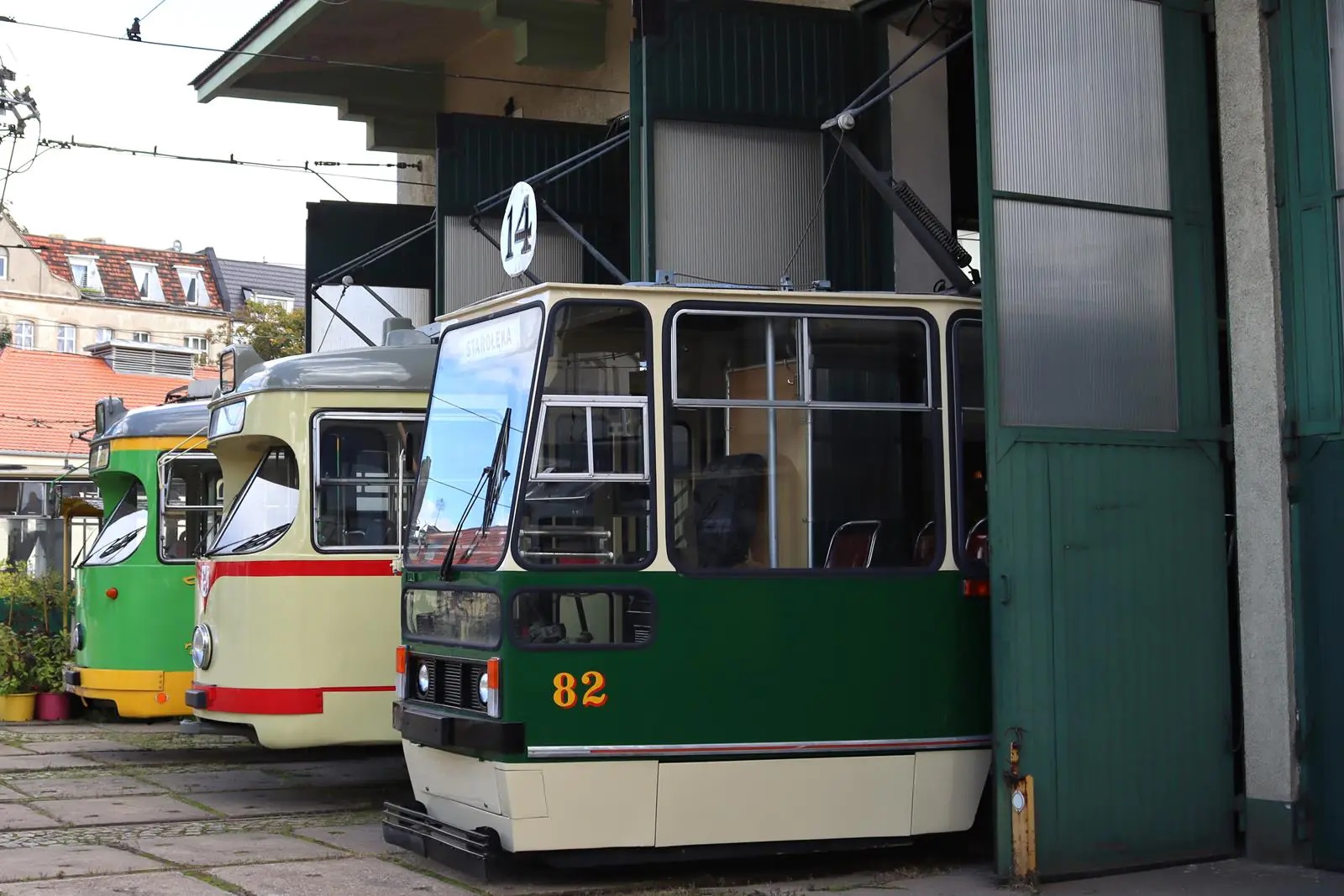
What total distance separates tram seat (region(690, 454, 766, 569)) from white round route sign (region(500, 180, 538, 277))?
214 centimetres

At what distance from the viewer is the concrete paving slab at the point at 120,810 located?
1030 cm

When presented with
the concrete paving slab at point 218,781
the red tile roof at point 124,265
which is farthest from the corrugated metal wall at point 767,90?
the red tile roof at point 124,265

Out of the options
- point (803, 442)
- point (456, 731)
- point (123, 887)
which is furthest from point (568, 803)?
point (123, 887)

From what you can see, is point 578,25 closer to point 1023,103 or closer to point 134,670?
point 134,670

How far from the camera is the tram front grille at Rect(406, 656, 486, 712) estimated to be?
8.02 metres

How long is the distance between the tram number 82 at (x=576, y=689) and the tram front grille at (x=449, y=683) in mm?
386

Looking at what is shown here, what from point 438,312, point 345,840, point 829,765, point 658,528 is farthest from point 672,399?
point 438,312

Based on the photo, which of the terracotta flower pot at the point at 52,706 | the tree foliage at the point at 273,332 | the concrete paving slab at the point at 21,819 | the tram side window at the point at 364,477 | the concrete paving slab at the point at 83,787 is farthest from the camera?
the tree foliage at the point at 273,332

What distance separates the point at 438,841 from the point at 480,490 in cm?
167

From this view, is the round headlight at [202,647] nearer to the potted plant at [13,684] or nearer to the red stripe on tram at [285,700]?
the red stripe on tram at [285,700]

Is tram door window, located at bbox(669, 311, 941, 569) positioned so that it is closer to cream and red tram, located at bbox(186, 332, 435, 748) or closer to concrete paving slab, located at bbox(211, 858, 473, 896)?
concrete paving slab, located at bbox(211, 858, 473, 896)

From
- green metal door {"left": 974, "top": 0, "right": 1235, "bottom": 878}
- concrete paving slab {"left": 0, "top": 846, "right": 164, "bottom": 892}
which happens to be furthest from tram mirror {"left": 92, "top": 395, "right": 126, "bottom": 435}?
green metal door {"left": 974, "top": 0, "right": 1235, "bottom": 878}

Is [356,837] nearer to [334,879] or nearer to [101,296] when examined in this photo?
[334,879]

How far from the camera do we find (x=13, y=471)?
65.9 ft
